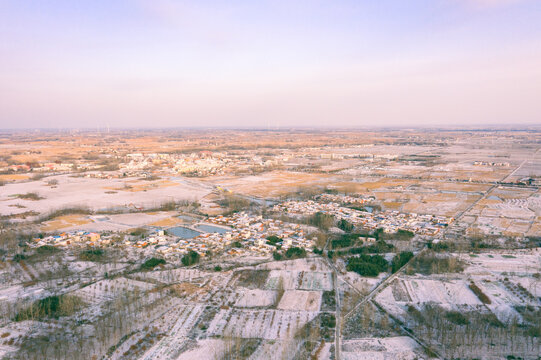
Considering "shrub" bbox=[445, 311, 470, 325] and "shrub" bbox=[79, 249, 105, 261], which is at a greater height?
"shrub" bbox=[79, 249, 105, 261]

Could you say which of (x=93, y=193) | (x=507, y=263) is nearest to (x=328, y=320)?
(x=507, y=263)

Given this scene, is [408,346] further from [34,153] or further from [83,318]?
[34,153]

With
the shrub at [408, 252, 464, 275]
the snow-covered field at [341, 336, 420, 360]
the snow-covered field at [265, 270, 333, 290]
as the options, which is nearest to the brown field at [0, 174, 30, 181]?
the snow-covered field at [265, 270, 333, 290]

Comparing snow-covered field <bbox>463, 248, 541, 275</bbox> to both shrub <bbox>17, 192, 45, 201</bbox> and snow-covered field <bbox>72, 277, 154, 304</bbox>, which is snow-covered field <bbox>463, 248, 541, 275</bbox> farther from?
shrub <bbox>17, 192, 45, 201</bbox>

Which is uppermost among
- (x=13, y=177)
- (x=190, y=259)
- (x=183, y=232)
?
(x=13, y=177)

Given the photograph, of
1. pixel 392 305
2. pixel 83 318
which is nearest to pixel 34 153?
pixel 83 318

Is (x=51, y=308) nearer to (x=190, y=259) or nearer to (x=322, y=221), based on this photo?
(x=190, y=259)
